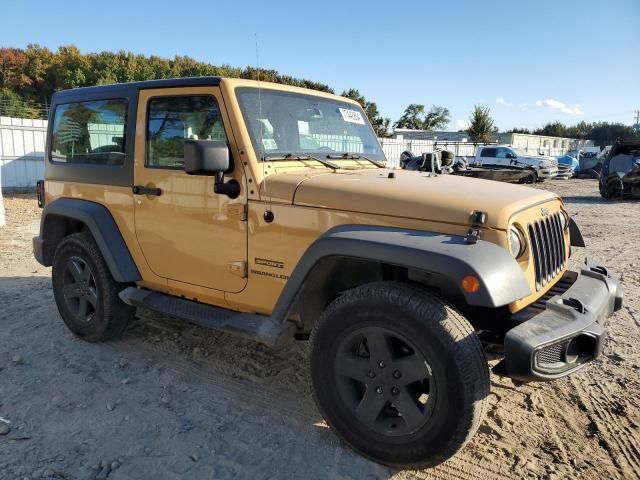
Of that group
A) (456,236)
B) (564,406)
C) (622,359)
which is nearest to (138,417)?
(456,236)

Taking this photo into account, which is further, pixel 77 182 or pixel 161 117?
pixel 77 182

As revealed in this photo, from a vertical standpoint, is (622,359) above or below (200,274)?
below

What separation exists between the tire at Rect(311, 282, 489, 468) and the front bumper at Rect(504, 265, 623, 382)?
0.18m

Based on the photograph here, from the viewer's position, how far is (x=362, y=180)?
307 centimetres

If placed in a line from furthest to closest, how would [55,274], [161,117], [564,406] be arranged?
[55,274]
[161,117]
[564,406]

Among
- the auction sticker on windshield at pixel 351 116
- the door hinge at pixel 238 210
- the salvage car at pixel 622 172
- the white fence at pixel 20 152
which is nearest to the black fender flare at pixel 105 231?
the door hinge at pixel 238 210

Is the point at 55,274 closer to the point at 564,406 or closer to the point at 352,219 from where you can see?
the point at 352,219

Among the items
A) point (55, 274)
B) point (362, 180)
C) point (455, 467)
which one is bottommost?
point (455, 467)

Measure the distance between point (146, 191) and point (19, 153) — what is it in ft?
41.7

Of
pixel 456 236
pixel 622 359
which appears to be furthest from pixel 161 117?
pixel 622 359

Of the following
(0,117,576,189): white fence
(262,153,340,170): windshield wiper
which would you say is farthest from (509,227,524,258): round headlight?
(0,117,576,189): white fence

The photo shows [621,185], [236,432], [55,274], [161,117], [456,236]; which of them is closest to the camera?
[456,236]

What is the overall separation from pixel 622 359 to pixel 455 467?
2.17 metres

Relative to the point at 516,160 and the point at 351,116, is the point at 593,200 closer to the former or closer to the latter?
the point at 516,160
